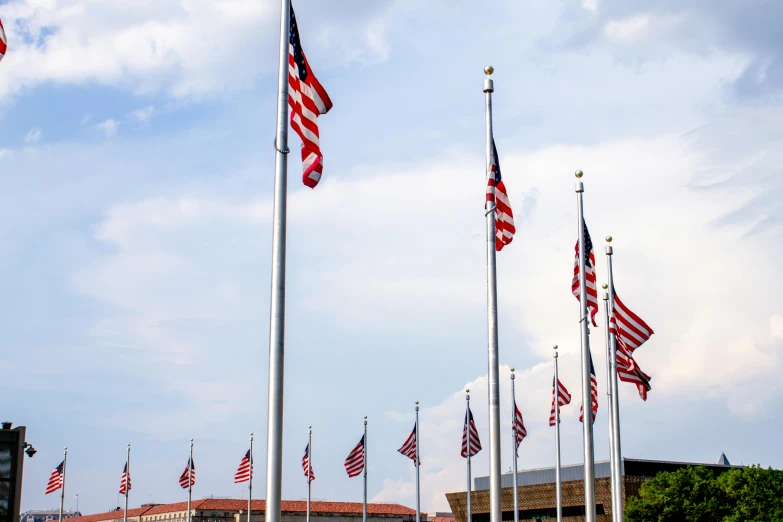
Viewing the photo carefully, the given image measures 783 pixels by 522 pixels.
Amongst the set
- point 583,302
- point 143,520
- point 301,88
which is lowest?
point 143,520

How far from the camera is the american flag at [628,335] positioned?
33906 millimetres

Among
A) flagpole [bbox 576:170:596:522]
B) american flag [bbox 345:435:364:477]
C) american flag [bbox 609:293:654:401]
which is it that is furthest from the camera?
american flag [bbox 345:435:364:477]

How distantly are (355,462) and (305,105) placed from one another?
41807mm

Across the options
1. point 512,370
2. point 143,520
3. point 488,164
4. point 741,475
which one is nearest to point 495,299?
point 488,164

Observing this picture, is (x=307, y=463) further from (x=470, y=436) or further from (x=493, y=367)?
(x=493, y=367)

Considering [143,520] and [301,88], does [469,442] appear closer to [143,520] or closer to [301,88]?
[301,88]

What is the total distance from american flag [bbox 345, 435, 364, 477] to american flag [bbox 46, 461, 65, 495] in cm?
2252

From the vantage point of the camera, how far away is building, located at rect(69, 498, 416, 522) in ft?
396

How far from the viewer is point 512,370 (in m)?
50.9

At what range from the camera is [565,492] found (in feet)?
265

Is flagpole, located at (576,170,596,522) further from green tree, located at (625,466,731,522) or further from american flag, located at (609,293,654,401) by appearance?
green tree, located at (625,466,731,522)

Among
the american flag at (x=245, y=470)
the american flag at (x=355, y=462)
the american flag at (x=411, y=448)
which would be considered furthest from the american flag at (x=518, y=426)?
the american flag at (x=245, y=470)

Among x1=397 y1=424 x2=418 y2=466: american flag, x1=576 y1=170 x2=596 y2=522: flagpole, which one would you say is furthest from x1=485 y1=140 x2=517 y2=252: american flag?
x1=397 y1=424 x2=418 y2=466: american flag

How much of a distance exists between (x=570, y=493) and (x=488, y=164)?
60.2 m
